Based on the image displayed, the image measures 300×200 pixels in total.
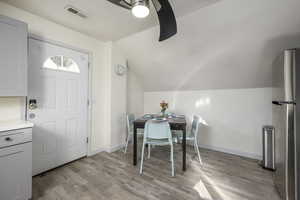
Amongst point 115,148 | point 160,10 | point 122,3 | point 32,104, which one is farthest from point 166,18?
point 115,148

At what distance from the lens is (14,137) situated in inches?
58.1

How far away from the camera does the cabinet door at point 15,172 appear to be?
1.40 metres

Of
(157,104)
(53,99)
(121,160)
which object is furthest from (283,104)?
(53,99)

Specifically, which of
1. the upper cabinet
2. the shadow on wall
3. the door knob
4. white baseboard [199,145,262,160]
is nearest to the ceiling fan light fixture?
the upper cabinet

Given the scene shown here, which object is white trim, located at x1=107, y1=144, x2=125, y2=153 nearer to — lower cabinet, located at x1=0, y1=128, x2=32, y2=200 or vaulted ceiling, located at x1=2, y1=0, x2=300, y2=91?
lower cabinet, located at x1=0, y1=128, x2=32, y2=200

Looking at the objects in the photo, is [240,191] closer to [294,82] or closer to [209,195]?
[209,195]

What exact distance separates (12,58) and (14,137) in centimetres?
91

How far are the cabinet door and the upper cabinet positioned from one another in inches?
26.3

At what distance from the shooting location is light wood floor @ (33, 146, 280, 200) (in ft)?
5.57

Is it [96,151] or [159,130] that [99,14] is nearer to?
[159,130]

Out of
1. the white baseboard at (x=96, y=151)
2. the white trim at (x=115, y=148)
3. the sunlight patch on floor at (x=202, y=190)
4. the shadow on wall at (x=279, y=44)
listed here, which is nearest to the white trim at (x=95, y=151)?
the white baseboard at (x=96, y=151)

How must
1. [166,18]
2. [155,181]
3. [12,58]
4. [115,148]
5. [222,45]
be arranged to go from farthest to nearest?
[115,148] → [222,45] → [155,181] → [12,58] → [166,18]

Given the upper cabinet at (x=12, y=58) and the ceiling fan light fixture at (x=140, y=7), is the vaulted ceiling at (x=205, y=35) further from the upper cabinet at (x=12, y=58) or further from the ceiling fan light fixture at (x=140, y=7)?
the ceiling fan light fixture at (x=140, y=7)

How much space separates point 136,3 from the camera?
49.6 inches
